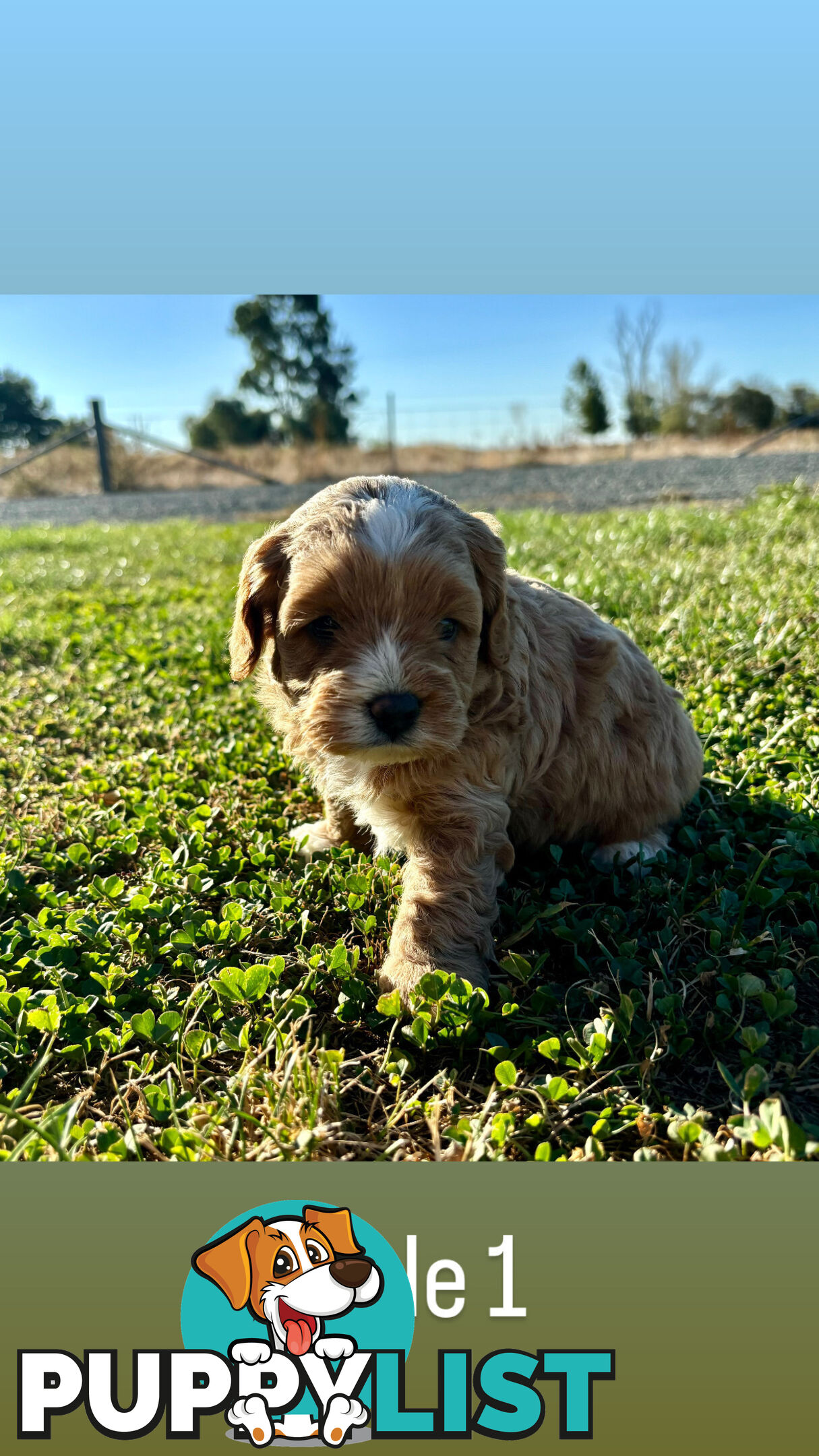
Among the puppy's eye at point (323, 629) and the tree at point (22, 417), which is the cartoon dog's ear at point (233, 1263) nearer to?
the puppy's eye at point (323, 629)

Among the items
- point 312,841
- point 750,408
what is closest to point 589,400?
point 750,408

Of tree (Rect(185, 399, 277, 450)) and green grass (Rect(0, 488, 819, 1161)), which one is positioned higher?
tree (Rect(185, 399, 277, 450))

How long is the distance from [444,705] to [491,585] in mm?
583

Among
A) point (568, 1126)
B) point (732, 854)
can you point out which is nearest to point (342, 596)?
point (568, 1126)

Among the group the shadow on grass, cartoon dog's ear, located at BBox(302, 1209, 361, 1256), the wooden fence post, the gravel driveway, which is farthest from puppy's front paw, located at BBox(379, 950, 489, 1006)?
the wooden fence post

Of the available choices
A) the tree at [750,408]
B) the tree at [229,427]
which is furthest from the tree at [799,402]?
the tree at [229,427]

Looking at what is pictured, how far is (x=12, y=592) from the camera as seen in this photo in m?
9.88

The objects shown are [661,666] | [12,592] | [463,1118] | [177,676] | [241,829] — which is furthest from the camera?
[12,592]

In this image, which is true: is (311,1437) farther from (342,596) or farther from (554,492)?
(554,492)

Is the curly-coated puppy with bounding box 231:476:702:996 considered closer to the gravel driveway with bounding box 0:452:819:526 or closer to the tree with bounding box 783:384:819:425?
the gravel driveway with bounding box 0:452:819:526

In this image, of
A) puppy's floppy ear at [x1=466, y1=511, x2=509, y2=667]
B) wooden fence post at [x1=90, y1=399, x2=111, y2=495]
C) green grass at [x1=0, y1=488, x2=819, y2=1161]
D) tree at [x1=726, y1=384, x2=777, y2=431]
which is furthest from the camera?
tree at [x1=726, y1=384, x2=777, y2=431]

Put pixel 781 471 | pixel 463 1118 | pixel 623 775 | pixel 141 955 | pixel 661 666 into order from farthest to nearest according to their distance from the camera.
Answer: pixel 781 471 < pixel 661 666 < pixel 623 775 < pixel 141 955 < pixel 463 1118

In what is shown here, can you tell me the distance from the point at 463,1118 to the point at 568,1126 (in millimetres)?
314

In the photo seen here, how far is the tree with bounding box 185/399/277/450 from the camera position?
39.7m
